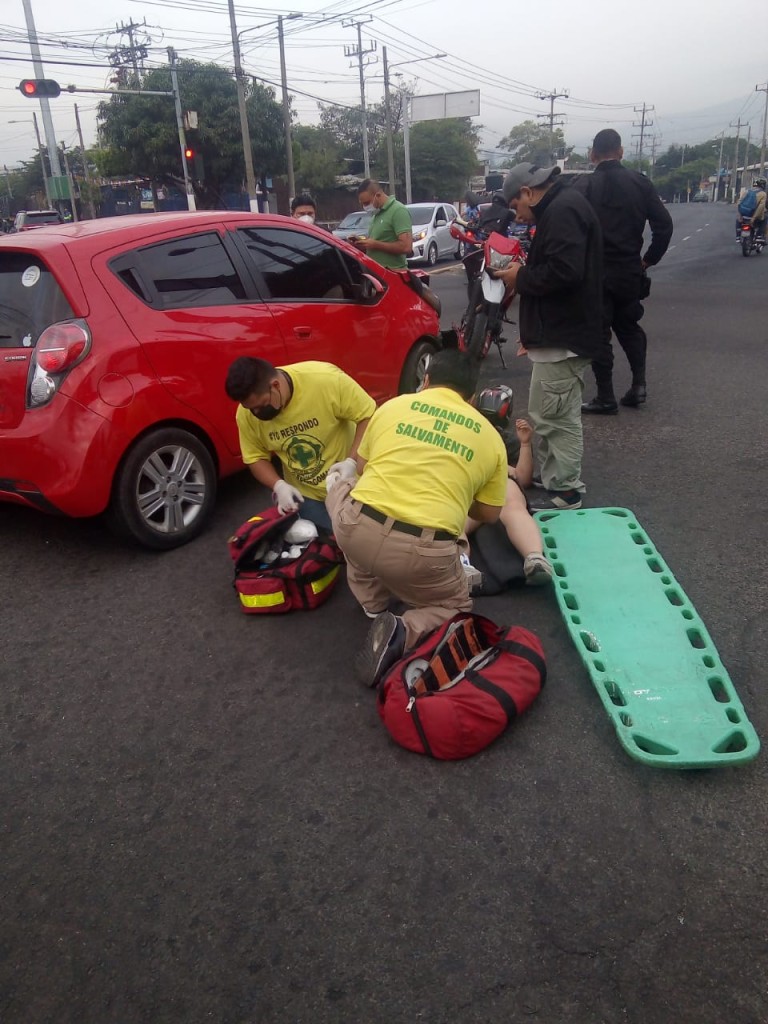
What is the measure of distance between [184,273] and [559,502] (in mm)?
2450

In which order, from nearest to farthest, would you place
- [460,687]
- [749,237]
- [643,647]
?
[460,687] < [643,647] < [749,237]

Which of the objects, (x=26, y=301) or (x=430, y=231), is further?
(x=430, y=231)

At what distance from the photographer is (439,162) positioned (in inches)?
2309

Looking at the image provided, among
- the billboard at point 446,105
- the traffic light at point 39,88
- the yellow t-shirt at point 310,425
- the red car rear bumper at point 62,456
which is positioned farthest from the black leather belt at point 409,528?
the billboard at point 446,105

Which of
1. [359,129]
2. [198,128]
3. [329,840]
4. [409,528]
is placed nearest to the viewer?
[329,840]

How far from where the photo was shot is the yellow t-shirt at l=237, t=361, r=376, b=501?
381 centimetres

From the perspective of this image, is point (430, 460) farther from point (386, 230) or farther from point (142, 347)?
point (386, 230)

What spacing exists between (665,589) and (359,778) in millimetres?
1699

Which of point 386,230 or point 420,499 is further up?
point 386,230

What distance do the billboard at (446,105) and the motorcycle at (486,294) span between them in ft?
166

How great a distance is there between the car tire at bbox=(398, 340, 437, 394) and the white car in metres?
15.2

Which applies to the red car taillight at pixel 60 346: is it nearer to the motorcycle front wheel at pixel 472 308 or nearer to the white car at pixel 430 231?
the motorcycle front wheel at pixel 472 308

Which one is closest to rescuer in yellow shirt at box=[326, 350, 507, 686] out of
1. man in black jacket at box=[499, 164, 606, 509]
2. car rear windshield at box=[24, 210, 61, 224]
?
man in black jacket at box=[499, 164, 606, 509]

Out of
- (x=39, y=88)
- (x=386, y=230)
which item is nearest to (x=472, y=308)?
(x=386, y=230)
